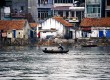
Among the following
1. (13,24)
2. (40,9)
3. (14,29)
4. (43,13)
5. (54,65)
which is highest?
(40,9)

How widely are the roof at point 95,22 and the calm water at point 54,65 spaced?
17.1 meters

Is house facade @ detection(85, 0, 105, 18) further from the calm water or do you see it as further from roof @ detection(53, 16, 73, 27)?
the calm water

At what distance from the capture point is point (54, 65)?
100 m

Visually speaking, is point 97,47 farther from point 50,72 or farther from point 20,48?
point 50,72

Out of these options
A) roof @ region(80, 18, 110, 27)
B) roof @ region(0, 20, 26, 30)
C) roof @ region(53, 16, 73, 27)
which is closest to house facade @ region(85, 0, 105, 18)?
roof @ region(80, 18, 110, 27)

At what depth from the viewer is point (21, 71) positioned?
90750 millimetres

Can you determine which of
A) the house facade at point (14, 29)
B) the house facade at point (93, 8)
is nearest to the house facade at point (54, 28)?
the house facade at point (14, 29)

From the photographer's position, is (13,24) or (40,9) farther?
(40,9)

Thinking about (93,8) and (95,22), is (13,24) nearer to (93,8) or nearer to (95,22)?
(95,22)

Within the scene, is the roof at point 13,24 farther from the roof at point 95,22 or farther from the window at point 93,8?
the window at point 93,8

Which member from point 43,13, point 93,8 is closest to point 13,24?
point 43,13

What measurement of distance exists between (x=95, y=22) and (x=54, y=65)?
51933 mm

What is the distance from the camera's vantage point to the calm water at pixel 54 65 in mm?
85125

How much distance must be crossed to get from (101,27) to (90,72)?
61.8 m
